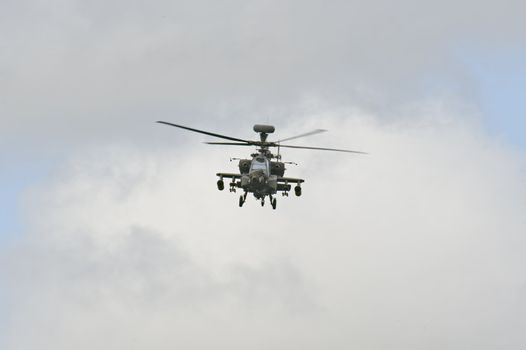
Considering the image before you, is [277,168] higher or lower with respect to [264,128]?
lower

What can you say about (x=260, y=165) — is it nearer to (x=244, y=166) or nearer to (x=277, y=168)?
(x=244, y=166)

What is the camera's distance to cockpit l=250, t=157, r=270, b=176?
80562mm

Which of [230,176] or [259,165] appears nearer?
[259,165]

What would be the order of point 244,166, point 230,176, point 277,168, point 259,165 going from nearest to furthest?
point 259,165 < point 230,176 < point 244,166 < point 277,168

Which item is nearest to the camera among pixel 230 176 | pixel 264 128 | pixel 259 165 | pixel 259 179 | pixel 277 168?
pixel 259 179

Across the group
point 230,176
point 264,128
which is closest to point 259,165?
point 230,176

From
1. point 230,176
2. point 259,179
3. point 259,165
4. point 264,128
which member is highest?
point 264,128

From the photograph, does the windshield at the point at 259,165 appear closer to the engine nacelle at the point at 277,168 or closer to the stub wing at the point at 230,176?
the engine nacelle at the point at 277,168

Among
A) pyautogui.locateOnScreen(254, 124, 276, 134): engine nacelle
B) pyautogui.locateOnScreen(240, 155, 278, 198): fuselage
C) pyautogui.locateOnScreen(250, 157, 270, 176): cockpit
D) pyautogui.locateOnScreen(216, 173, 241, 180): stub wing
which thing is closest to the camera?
pyautogui.locateOnScreen(240, 155, 278, 198): fuselage

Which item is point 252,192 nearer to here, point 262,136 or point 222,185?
point 222,185

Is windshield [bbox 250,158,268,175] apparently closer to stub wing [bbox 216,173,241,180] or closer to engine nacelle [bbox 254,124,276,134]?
stub wing [bbox 216,173,241,180]

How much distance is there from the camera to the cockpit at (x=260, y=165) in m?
80.6

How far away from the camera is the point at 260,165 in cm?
8112

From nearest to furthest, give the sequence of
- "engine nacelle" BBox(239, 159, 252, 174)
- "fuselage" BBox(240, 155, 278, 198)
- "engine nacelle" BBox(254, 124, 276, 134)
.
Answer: "fuselage" BBox(240, 155, 278, 198) < "engine nacelle" BBox(239, 159, 252, 174) < "engine nacelle" BBox(254, 124, 276, 134)
